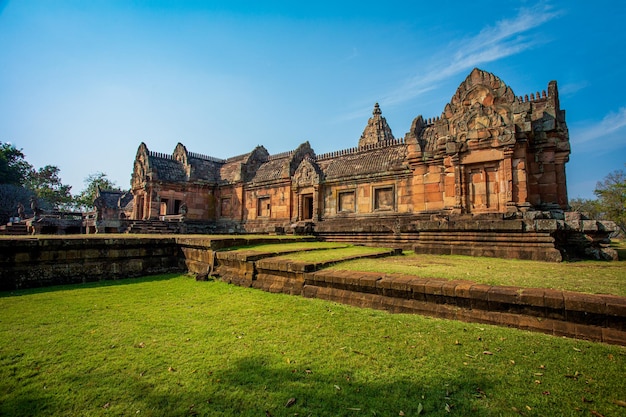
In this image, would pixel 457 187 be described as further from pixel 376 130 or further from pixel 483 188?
pixel 376 130

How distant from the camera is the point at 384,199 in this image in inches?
587

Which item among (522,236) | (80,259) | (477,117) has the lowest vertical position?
(80,259)

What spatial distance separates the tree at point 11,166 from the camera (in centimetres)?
3744

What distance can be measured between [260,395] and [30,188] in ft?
192

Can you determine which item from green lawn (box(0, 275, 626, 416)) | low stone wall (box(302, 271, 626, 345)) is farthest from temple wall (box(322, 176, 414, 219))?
green lawn (box(0, 275, 626, 416))

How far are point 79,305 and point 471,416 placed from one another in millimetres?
5111

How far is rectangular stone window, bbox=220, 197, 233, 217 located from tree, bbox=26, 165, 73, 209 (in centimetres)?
4040

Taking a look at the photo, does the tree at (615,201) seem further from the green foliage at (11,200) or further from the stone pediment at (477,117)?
the green foliage at (11,200)

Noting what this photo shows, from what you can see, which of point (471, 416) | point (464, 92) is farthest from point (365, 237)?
point (471, 416)

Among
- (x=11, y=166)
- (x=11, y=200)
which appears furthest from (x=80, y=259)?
(x=11, y=166)

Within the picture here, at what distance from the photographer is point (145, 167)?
21938mm

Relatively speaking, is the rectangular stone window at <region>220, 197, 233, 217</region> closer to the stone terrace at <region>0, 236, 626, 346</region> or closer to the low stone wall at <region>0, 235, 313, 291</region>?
the stone terrace at <region>0, 236, 626, 346</region>

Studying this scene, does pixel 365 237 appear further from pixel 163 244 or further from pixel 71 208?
pixel 71 208

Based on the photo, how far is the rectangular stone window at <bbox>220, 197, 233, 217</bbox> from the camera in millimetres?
22748
